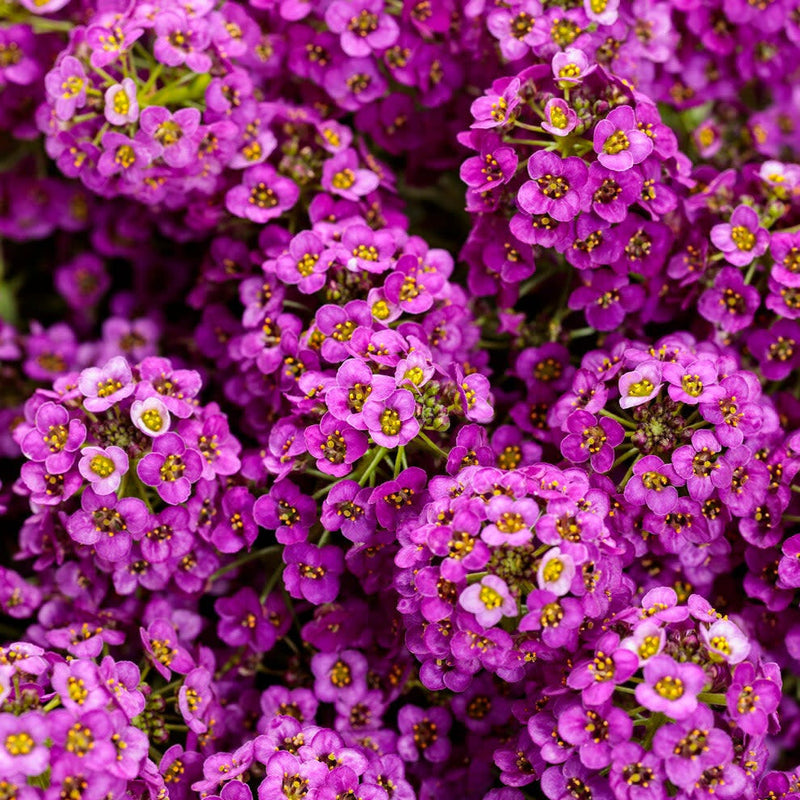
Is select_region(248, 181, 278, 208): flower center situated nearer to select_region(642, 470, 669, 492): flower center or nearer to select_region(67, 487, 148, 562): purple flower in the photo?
select_region(67, 487, 148, 562): purple flower

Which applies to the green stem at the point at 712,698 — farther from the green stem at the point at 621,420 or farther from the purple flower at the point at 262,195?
the purple flower at the point at 262,195

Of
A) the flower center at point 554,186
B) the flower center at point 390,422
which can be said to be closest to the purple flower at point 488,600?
the flower center at point 390,422

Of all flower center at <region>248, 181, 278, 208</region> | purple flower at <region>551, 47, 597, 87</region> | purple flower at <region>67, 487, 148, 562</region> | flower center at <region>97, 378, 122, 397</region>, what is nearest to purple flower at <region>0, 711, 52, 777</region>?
purple flower at <region>67, 487, 148, 562</region>

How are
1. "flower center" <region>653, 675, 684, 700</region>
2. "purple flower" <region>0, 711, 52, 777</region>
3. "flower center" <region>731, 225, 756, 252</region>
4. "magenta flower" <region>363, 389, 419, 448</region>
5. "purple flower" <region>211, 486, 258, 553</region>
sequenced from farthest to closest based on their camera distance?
"flower center" <region>731, 225, 756, 252</region> → "purple flower" <region>211, 486, 258, 553</region> → "magenta flower" <region>363, 389, 419, 448</region> → "flower center" <region>653, 675, 684, 700</region> → "purple flower" <region>0, 711, 52, 777</region>

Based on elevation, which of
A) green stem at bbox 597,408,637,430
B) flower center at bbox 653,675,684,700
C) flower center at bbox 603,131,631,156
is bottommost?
flower center at bbox 653,675,684,700

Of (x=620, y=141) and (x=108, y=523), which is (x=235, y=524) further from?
(x=620, y=141)

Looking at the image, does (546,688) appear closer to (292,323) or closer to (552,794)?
(552,794)
